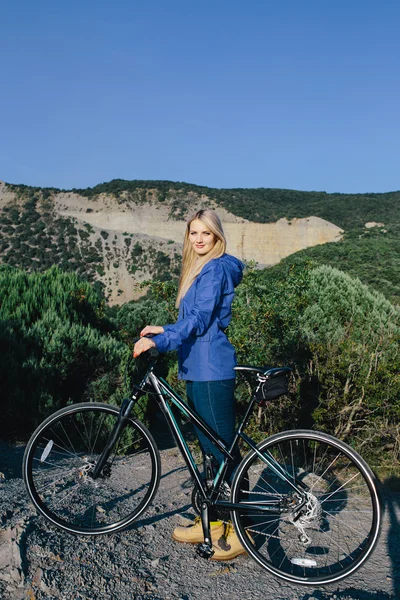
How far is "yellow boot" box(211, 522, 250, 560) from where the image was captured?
10.0 feet

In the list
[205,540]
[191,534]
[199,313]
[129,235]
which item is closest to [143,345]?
[199,313]

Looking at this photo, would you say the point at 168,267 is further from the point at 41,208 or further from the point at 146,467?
the point at 146,467

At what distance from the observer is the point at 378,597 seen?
2758mm

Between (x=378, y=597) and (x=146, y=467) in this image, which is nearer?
(x=378, y=597)

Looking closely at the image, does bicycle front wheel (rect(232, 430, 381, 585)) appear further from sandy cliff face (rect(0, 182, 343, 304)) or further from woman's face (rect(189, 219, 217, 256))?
sandy cliff face (rect(0, 182, 343, 304))

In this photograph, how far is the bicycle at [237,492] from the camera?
9.64 ft

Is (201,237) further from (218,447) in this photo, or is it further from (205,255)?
(218,447)

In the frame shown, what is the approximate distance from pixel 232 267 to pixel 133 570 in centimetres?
170

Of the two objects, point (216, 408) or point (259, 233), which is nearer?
point (216, 408)

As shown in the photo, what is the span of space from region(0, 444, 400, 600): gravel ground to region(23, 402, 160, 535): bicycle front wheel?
0.12 metres

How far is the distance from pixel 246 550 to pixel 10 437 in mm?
3243

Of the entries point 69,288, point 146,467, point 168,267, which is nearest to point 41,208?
point 168,267

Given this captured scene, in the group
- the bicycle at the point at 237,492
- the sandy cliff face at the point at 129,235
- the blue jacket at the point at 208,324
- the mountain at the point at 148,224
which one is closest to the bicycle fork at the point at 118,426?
the bicycle at the point at 237,492

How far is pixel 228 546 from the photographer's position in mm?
→ 3092
